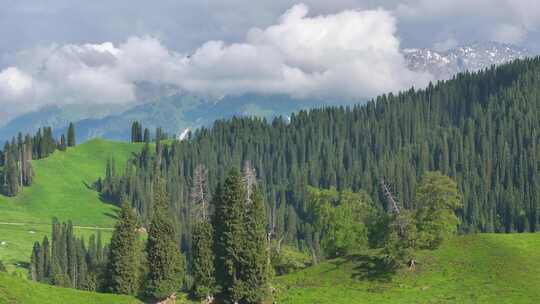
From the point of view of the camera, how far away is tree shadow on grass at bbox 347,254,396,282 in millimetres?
96188

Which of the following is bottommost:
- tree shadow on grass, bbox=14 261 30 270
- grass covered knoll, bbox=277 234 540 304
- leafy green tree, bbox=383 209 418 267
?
tree shadow on grass, bbox=14 261 30 270

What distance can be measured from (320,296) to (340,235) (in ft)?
129

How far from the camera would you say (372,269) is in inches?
3903

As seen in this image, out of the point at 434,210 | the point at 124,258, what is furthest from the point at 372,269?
the point at 124,258

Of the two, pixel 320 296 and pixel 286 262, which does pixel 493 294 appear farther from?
pixel 286 262

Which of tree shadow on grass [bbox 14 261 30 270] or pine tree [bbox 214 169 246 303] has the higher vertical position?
pine tree [bbox 214 169 246 303]

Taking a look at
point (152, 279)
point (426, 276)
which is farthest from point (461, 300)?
point (152, 279)

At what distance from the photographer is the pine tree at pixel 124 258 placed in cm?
10550

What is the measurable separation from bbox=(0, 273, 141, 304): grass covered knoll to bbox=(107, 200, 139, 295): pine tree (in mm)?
18200

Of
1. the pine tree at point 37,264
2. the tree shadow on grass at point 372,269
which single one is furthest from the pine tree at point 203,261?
the pine tree at point 37,264

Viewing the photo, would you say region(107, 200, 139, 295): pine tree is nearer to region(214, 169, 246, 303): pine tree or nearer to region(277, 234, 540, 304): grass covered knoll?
region(214, 169, 246, 303): pine tree

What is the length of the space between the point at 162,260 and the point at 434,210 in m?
43.4

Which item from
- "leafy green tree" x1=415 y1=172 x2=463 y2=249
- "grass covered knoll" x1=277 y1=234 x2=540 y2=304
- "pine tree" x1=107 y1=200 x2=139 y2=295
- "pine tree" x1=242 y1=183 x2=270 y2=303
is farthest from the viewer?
"pine tree" x1=107 y1=200 x2=139 y2=295

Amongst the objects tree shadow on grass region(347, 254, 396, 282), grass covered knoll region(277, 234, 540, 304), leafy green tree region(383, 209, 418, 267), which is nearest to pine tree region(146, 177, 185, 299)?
grass covered knoll region(277, 234, 540, 304)
